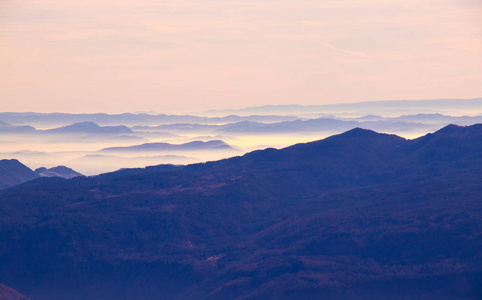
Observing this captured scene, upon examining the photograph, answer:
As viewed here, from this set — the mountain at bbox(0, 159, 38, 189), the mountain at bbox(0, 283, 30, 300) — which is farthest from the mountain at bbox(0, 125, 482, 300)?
the mountain at bbox(0, 159, 38, 189)

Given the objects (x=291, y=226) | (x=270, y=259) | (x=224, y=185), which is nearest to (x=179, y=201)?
(x=224, y=185)

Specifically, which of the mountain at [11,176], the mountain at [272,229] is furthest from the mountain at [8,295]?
the mountain at [11,176]

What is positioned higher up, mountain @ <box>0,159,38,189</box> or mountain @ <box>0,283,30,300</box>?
mountain @ <box>0,159,38,189</box>

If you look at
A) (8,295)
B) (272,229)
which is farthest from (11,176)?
(8,295)

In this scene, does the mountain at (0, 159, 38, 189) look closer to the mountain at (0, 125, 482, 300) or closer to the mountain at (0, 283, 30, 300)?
the mountain at (0, 125, 482, 300)

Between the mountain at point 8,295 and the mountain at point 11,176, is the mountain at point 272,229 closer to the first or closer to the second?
the mountain at point 8,295

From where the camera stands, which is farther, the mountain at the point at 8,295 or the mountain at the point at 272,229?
the mountain at the point at 272,229

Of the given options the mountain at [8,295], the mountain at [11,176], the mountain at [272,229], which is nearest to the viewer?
the mountain at [8,295]

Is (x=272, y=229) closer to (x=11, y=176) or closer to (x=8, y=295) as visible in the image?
(x=8, y=295)
